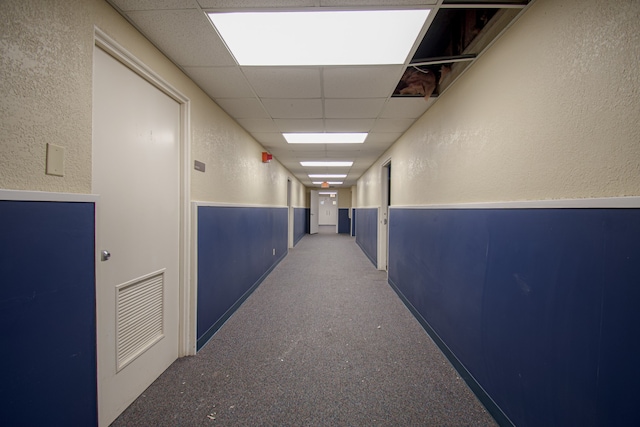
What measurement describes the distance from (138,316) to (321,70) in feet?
6.84

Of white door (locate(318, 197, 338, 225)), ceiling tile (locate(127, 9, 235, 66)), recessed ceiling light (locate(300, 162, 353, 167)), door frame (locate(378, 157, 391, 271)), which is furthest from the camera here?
white door (locate(318, 197, 338, 225))

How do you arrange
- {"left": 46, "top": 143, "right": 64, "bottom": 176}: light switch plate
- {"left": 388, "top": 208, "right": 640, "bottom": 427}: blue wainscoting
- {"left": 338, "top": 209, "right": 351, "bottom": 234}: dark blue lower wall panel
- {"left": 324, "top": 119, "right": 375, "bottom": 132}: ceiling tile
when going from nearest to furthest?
{"left": 388, "top": 208, "right": 640, "bottom": 427}: blue wainscoting → {"left": 46, "top": 143, "right": 64, "bottom": 176}: light switch plate → {"left": 324, "top": 119, "right": 375, "bottom": 132}: ceiling tile → {"left": 338, "top": 209, "right": 351, "bottom": 234}: dark blue lower wall panel

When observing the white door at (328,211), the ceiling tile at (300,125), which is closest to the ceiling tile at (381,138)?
the ceiling tile at (300,125)

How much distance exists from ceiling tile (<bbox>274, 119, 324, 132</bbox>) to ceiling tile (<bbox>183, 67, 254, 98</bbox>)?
734 mm

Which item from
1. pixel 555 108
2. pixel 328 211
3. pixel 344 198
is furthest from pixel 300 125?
pixel 328 211

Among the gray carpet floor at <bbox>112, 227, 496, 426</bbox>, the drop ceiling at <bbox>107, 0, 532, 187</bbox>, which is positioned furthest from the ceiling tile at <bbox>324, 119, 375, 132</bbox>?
the gray carpet floor at <bbox>112, 227, 496, 426</bbox>

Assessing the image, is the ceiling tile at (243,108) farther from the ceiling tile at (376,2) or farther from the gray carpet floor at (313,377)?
the gray carpet floor at (313,377)

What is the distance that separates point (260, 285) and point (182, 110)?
106 inches

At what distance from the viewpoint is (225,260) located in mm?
2512

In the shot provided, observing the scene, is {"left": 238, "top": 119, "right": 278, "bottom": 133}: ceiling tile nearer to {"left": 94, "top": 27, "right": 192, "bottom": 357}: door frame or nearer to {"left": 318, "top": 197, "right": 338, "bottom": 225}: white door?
{"left": 94, "top": 27, "right": 192, "bottom": 357}: door frame

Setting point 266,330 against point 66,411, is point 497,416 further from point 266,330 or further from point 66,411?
point 66,411

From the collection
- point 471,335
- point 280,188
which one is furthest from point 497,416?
point 280,188

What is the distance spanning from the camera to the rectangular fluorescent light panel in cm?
130

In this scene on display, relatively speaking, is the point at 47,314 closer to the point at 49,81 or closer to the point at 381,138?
the point at 49,81
